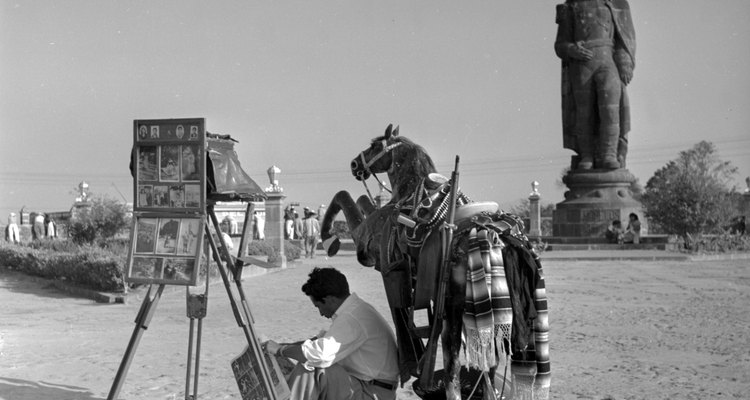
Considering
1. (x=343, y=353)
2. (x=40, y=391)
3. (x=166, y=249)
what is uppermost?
Result: (x=166, y=249)

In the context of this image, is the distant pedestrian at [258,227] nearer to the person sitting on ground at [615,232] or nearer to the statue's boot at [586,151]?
the statue's boot at [586,151]

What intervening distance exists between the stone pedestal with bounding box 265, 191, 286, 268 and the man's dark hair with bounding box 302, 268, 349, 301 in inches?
623

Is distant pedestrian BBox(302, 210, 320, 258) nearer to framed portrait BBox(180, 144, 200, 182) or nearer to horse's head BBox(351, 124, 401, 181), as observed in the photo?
horse's head BBox(351, 124, 401, 181)

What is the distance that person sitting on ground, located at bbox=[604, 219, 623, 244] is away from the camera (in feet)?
92.5

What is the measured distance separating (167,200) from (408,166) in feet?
4.76

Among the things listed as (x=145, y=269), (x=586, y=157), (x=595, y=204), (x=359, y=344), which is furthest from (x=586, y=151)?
(x=145, y=269)

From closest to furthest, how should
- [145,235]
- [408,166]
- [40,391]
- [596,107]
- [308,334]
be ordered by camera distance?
[145,235] < [408,166] < [40,391] < [308,334] < [596,107]

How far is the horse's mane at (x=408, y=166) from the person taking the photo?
203 inches

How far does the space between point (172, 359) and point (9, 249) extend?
11.9m

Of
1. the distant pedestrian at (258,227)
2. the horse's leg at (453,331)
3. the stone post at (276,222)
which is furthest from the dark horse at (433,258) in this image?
the distant pedestrian at (258,227)

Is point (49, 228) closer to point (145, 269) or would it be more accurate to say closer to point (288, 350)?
point (145, 269)

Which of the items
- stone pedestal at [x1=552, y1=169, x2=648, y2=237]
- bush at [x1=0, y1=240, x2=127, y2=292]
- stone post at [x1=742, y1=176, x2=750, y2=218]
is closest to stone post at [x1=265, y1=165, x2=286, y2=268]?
bush at [x1=0, y1=240, x2=127, y2=292]

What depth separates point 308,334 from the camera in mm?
9500

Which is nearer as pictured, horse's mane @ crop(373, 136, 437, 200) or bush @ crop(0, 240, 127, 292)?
horse's mane @ crop(373, 136, 437, 200)
